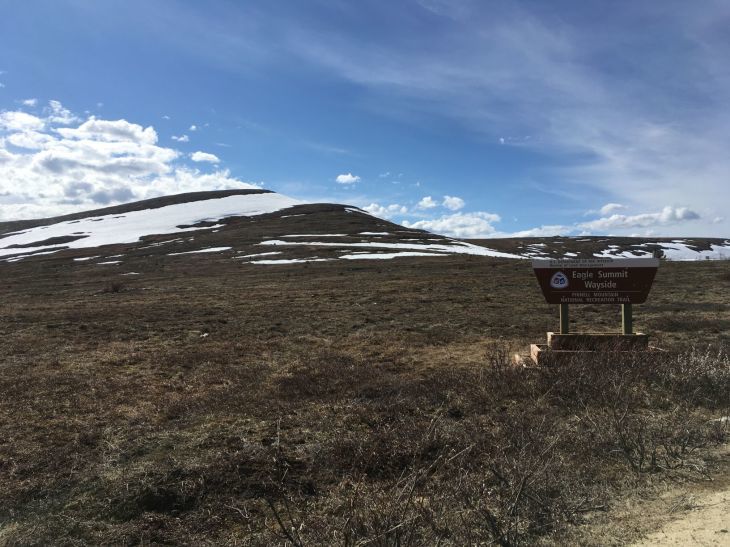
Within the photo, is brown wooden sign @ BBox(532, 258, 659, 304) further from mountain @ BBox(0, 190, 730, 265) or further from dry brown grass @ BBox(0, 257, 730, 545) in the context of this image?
mountain @ BBox(0, 190, 730, 265)

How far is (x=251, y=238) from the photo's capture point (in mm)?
60906

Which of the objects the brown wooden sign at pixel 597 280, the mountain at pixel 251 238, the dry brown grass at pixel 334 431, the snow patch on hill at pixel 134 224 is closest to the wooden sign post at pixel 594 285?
the brown wooden sign at pixel 597 280

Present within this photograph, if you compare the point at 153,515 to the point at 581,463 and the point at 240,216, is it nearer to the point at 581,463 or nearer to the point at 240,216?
the point at 581,463

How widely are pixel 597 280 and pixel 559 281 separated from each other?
717 millimetres

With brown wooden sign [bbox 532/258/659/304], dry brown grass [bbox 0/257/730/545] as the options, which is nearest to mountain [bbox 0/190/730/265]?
dry brown grass [bbox 0/257/730/545]

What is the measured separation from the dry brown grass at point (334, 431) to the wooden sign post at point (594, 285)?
1.30 meters

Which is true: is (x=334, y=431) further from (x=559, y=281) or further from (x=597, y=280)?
(x=597, y=280)

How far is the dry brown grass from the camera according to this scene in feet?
14.4

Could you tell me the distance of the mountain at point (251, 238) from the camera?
164ft

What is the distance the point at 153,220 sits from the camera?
89.7 metres

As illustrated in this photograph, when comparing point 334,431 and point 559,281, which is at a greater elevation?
point 559,281

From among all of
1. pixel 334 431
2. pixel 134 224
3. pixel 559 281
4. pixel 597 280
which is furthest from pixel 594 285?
pixel 134 224

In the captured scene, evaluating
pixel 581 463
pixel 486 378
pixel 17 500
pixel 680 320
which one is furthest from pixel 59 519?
pixel 680 320

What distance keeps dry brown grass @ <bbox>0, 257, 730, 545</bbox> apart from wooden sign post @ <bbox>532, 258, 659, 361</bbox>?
1301mm
